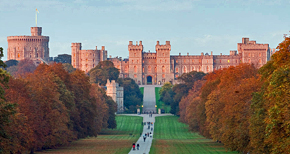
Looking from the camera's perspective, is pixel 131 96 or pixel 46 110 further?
pixel 131 96

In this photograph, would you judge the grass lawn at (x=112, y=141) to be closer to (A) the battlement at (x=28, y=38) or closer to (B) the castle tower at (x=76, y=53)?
(B) the castle tower at (x=76, y=53)

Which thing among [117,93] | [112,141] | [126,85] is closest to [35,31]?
[126,85]

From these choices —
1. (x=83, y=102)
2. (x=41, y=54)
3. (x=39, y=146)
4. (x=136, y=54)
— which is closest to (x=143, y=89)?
(x=136, y=54)

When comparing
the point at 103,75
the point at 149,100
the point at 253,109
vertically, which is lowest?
the point at 149,100

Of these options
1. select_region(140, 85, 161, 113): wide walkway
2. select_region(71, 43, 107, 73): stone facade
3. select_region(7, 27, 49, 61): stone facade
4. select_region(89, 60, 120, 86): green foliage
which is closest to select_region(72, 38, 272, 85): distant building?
select_region(71, 43, 107, 73): stone facade

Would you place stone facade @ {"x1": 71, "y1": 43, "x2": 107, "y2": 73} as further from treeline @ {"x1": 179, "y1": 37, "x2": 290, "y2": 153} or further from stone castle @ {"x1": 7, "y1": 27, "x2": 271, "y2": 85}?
treeline @ {"x1": 179, "y1": 37, "x2": 290, "y2": 153}

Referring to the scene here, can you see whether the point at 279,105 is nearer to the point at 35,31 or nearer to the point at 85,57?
the point at 85,57

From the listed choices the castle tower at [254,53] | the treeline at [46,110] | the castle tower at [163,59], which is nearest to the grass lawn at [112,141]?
the treeline at [46,110]

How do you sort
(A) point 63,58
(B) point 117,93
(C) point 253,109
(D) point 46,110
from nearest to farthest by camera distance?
(C) point 253,109
(D) point 46,110
(B) point 117,93
(A) point 63,58
